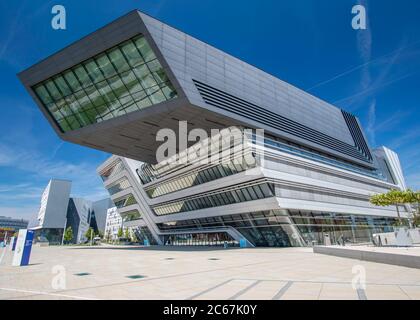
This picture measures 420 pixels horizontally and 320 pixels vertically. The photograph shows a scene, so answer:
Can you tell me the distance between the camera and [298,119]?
43812 mm

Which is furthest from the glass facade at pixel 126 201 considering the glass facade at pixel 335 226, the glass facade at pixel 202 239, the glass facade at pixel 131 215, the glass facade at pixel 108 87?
the glass facade at pixel 335 226

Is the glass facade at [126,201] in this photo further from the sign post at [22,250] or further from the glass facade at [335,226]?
the sign post at [22,250]

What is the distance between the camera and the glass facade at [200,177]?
34.8 metres

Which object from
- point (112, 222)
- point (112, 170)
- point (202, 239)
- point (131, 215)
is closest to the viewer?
point (202, 239)

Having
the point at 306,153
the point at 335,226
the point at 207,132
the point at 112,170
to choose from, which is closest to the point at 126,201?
the point at 112,170

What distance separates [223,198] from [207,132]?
974cm

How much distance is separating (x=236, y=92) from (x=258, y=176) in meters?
10.7

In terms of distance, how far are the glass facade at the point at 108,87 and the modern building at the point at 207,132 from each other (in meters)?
0.11

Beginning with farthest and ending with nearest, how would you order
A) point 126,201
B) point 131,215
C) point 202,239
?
point 126,201, point 131,215, point 202,239

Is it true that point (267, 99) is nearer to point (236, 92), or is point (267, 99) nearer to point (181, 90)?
point (236, 92)

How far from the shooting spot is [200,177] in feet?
134

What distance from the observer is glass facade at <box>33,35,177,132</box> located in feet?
88.3

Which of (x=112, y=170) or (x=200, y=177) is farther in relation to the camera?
(x=112, y=170)

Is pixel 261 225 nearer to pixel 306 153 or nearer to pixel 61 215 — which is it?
pixel 306 153
